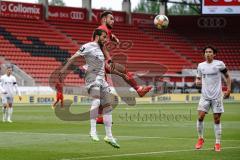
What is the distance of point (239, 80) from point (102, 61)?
48807mm

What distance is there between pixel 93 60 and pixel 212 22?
5725 cm

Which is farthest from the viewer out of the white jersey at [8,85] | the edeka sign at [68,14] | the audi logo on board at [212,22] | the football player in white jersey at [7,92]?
the audi logo on board at [212,22]

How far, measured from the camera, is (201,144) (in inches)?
627

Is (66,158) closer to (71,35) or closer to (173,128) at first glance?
(173,128)

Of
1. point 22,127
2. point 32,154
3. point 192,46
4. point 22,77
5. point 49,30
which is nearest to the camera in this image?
point 32,154

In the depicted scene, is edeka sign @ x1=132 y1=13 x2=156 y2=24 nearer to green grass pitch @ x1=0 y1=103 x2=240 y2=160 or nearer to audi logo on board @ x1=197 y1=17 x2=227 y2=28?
audi logo on board @ x1=197 y1=17 x2=227 y2=28

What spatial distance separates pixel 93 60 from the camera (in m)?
14.7

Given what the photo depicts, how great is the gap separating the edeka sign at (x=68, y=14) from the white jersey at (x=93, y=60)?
4862 centimetres

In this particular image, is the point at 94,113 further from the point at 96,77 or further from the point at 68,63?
the point at 68,63

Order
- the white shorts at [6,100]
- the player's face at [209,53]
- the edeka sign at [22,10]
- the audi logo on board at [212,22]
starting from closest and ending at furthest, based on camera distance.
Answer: the player's face at [209,53] < the white shorts at [6,100] < the edeka sign at [22,10] < the audi logo on board at [212,22]

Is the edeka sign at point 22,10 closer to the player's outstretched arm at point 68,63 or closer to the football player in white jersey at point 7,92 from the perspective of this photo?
the football player in white jersey at point 7,92

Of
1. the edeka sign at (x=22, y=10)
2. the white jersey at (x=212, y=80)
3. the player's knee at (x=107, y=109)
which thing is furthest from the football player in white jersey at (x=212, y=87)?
the edeka sign at (x=22, y=10)

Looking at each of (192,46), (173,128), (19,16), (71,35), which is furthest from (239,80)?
(173,128)

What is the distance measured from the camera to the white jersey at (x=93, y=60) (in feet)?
47.7
